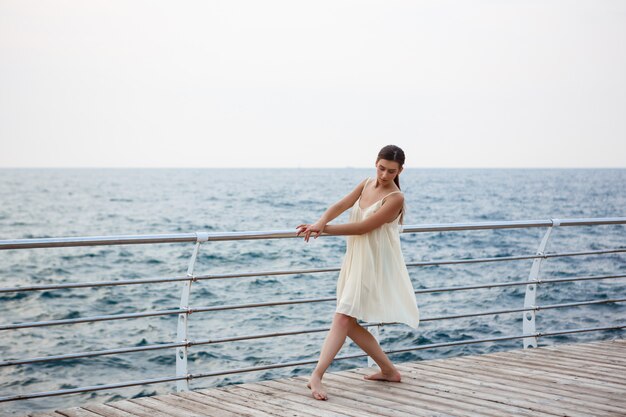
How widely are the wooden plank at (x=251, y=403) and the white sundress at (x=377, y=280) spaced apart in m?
0.70

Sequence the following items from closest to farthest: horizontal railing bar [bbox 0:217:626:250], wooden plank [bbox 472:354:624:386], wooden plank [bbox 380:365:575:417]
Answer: horizontal railing bar [bbox 0:217:626:250], wooden plank [bbox 380:365:575:417], wooden plank [bbox 472:354:624:386]

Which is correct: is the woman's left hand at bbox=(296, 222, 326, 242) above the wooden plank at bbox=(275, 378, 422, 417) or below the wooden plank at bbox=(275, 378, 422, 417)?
above

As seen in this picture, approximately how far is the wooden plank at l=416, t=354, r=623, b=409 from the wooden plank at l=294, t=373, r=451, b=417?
728 millimetres

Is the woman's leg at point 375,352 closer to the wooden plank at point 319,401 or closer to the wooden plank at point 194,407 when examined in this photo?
the wooden plank at point 319,401

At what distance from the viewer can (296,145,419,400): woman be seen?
4418 mm

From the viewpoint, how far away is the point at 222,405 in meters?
4.14

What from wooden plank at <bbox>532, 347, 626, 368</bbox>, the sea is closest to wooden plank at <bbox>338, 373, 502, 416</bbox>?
the sea

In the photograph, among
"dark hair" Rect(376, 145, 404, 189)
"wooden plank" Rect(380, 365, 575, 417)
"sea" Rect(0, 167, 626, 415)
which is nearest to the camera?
"wooden plank" Rect(380, 365, 575, 417)

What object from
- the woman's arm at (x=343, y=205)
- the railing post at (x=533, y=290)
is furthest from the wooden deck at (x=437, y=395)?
the woman's arm at (x=343, y=205)

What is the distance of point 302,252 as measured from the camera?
25781mm

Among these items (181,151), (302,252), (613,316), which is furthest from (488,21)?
(181,151)

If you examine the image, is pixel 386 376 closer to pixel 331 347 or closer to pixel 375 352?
pixel 375 352

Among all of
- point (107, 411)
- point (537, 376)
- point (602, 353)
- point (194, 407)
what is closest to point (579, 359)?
point (602, 353)

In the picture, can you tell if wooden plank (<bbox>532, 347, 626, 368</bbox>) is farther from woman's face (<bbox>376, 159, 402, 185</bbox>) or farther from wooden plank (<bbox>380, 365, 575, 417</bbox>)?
woman's face (<bbox>376, 159, 402, 185</bbox>)
